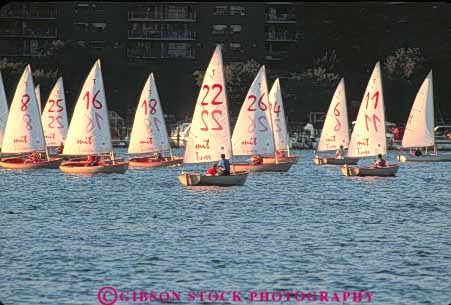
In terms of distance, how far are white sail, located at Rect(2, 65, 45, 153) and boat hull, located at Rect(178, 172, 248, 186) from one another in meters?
21.6

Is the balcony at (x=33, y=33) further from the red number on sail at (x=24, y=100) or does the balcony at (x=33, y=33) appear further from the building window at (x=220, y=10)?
the red number on sail at (x=24, y=100)

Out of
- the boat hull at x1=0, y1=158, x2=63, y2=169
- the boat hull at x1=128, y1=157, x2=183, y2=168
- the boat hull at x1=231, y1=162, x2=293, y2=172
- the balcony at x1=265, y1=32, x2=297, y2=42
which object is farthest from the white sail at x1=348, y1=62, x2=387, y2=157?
the balcony at x1=265, y1=32, x2=297, y2=42

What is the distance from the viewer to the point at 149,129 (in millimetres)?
91312

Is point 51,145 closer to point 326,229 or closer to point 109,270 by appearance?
point 326,229

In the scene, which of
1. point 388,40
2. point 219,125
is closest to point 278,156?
point 219,125

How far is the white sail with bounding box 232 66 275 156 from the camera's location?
276 ft

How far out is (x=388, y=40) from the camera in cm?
15912

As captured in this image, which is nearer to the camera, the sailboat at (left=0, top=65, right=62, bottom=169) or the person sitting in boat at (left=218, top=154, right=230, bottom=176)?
the person sitting in boat at (left=218, top=154, right=230, bottom=176)

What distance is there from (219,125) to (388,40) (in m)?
91.3

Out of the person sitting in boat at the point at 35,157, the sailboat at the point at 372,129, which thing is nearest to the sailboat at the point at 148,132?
the person sitting in boat at the point at 35,157

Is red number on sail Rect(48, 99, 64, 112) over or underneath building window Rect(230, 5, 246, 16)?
underneath

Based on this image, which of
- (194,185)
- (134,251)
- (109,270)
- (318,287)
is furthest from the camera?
(194,185)

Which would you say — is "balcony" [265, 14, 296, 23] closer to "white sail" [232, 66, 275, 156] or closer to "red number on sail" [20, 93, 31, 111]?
"red number on sail" [20, 93, 31, 111]

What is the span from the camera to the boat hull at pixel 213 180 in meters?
68.3
